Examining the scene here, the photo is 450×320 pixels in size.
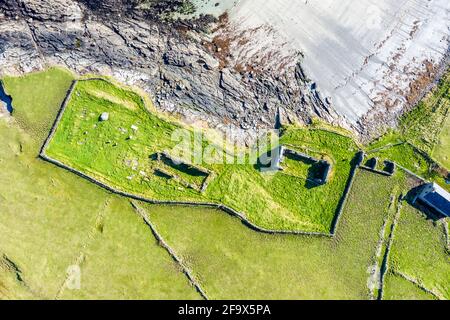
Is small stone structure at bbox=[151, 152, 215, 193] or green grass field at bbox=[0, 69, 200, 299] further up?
small stone structure at bbox=[151, 152, 215, 193]

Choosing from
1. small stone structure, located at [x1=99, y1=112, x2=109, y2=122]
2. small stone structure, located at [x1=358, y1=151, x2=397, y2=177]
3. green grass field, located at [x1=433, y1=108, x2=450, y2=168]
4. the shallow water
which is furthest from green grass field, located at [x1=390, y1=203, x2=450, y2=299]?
the shallow water

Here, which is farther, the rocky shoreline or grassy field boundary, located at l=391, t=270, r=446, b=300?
grassy field boundary, located at l=391, t=270, r=446, b=300

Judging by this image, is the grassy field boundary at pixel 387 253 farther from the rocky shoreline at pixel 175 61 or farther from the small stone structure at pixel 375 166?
the rocky shoreline at pixel 175 61

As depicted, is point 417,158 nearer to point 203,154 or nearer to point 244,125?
point 244,125

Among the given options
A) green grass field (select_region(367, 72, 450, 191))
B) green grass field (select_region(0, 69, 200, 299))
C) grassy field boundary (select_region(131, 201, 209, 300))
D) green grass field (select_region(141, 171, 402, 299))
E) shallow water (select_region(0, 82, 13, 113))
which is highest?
green grass field (select_region(367, 72, 450, 191))

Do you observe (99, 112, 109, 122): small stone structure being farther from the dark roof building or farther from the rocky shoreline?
the dark roof building

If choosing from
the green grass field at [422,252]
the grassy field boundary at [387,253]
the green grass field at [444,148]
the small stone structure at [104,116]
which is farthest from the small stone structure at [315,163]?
the small stone structure at [104,116]

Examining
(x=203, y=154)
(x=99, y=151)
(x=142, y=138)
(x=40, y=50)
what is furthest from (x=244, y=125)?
(x=40, y=50)

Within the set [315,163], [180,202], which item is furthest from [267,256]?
[315,163]
